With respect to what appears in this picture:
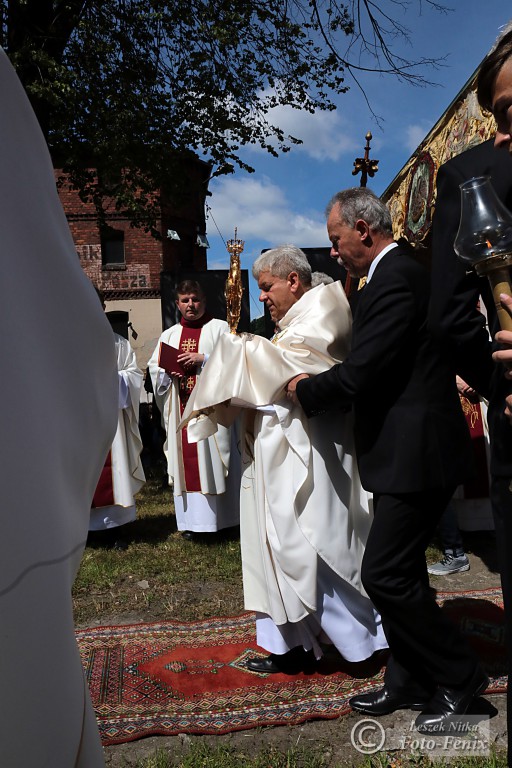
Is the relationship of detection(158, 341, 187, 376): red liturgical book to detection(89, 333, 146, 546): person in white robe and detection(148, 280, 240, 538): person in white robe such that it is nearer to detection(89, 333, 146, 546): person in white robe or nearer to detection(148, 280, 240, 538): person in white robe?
detection(148, 280, 240, 538): person in white robe

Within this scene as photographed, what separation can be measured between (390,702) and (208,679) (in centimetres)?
88

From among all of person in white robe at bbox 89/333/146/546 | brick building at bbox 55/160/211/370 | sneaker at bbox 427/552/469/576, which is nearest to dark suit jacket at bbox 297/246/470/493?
sneaker at bbox 427/552/469/576

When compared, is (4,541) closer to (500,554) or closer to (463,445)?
(500,554)

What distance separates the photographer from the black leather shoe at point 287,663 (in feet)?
9.82

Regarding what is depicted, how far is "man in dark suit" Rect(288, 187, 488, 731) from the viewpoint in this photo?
238cm

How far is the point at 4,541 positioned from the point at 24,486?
67mm

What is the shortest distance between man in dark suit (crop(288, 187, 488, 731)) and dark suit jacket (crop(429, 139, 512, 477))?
0.69 meters

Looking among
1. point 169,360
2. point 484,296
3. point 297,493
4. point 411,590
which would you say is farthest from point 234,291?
point 169,360

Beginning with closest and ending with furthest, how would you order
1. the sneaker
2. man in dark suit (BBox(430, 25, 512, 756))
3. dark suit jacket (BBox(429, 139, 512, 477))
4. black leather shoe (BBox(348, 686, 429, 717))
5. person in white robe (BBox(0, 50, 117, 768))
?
person in white robe (BBox(0, 50, 117, 768)) → man in dark suit (BBox(430, 25, 512, 756)) → dark suit jacket (BBox(429, 139, 512, 477)) → black leather shoe (BBox(348, 686, 429, 717)) → the sneaker

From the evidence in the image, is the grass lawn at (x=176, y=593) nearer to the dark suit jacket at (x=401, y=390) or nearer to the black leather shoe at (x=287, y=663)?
the black leather shoe at (x=287, y=663)

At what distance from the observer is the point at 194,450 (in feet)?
18.4

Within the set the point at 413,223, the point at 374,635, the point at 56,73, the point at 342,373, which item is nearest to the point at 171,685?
the point at 374,635

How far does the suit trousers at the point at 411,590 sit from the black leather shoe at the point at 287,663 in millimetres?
730

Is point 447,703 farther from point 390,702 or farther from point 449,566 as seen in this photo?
point 449,566
